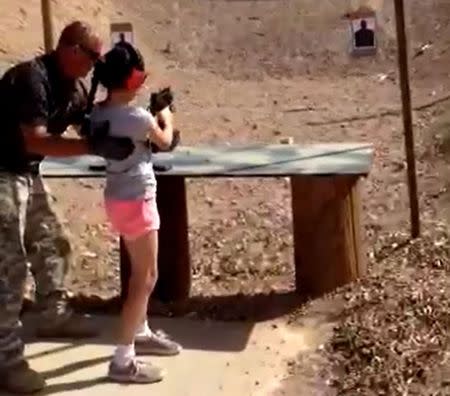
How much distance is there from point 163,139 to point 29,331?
136cm

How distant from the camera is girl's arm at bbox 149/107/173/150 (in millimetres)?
4270

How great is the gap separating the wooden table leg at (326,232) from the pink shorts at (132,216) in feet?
4.13

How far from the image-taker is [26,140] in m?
4.20

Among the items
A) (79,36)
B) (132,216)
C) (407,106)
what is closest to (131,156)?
(132,216)

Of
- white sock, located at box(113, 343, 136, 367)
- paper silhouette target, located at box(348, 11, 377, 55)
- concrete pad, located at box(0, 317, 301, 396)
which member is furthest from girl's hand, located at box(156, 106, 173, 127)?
paper silhouette target, located at box(348, 11, 377, 55)

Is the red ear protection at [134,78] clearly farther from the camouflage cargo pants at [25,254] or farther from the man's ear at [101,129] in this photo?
the camouflage cargo pants at [25,254]

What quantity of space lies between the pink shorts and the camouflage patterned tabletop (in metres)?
1.12

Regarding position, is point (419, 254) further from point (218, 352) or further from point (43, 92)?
point (43, 92)

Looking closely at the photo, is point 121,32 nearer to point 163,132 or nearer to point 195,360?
point 163,132

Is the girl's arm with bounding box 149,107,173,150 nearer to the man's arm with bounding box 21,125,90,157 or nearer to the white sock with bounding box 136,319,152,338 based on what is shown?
the man's arm with bounding box 21,125,90,157

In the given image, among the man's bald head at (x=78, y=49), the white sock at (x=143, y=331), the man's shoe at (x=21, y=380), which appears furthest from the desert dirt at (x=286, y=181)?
the man's bald head at (x=78, y=49)

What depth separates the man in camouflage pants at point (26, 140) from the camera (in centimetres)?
422

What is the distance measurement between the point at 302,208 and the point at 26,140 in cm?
170

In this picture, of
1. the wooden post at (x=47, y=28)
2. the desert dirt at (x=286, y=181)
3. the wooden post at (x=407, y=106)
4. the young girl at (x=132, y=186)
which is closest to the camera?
the young girl at (x=132, y=186)
